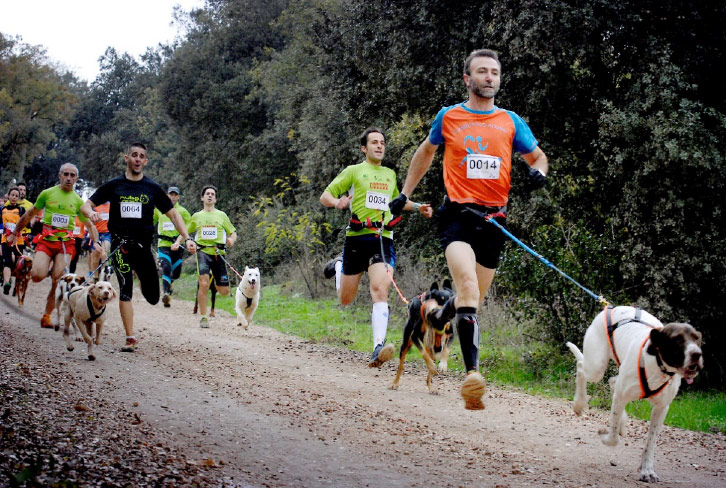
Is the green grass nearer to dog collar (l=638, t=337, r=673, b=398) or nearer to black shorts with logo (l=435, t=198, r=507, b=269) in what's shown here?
dog collar (l=638, t=337, r=673, b=398)

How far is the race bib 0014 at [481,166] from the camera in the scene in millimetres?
5477

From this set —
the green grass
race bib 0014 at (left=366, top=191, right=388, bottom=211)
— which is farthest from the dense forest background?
race bib 0014 at (left=366, top=191, right=388, bottom=211)

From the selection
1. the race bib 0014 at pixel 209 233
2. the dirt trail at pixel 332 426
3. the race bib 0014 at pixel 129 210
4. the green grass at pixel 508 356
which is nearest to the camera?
the dirt trail at pixel 332 426

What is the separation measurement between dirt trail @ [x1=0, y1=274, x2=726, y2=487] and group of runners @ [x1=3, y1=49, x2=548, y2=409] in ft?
2.03

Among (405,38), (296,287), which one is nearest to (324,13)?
(405,38)

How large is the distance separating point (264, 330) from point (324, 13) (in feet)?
29.8

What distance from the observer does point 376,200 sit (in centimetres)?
845

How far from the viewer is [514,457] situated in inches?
219

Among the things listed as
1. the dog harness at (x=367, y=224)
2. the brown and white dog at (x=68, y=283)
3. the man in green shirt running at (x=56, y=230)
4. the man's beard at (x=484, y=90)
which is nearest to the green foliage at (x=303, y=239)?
the man in green shirt running at (x=56, y=230)

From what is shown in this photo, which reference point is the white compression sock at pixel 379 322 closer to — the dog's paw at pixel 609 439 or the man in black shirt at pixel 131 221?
the man in black shirt at pixel 131 221

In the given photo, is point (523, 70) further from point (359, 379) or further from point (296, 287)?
point (296, 287)

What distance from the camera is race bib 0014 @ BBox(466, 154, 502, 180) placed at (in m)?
5.48

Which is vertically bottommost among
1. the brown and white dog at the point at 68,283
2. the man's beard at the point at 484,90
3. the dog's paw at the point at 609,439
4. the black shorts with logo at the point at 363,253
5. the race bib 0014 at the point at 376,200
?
the dog's paw at the point at 609,439

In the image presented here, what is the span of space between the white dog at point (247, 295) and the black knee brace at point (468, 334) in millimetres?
8315
